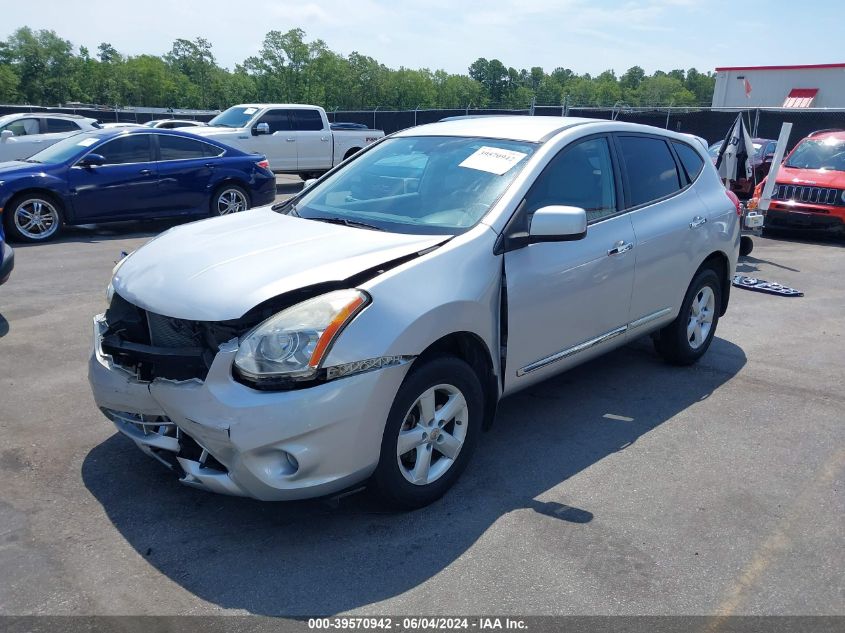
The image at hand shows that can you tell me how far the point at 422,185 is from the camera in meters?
4.45

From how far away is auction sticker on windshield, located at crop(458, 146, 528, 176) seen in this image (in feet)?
14.1

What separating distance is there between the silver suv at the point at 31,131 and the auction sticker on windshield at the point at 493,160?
544 inches

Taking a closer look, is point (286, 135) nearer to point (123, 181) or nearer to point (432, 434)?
point (123, 181)

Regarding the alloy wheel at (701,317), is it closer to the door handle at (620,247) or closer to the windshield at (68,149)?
the door handle at (620,247)

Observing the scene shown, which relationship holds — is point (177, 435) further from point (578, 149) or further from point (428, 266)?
point (578, 149)

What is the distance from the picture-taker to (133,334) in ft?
11.6

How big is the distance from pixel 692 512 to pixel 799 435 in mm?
1426

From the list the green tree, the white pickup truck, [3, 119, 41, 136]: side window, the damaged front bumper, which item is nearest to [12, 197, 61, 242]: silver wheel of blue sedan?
the white pickup truck

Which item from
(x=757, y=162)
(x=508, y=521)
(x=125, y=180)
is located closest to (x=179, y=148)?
(x=125, y=180)

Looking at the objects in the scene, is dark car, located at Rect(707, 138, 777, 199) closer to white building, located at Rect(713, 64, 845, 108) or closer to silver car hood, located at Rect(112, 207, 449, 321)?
silver car hood, located at Rect(112, 207, 449, 321)

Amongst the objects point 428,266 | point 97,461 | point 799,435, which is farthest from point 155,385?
point 799,435

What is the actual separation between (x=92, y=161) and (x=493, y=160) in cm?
811

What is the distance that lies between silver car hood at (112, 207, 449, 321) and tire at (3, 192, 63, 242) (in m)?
7.17

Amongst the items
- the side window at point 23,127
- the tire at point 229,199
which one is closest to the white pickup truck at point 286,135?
the side window at point 23,127
